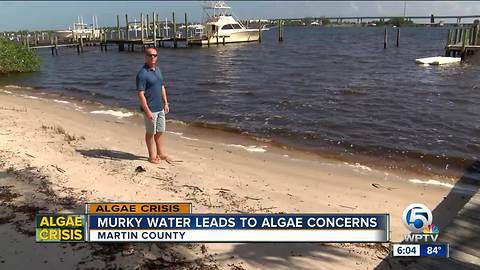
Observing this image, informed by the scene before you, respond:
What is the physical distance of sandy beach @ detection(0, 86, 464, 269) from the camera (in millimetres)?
4461

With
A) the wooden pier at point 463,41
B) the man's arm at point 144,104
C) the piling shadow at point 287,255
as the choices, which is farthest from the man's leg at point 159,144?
the wooden pier at point 463,41

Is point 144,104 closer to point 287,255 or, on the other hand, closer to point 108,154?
point 108,154

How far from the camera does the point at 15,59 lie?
28.7m

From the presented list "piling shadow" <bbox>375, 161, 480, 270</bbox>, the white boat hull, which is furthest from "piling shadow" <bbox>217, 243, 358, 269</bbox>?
the white boat hull

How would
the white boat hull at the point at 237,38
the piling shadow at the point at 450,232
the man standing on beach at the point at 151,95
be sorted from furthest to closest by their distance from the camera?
the white boat hull at the point at 237,38 → the man standing on beach at the point at 151,95 → the piling shadow at the point at 450,232

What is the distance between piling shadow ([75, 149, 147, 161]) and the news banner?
3.69 m

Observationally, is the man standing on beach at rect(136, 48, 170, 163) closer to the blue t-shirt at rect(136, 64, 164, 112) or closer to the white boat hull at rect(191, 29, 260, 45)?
the blue t-shirt at rect(136, 64, 164, 112)

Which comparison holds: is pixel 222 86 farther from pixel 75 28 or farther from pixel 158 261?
pixel 75 28

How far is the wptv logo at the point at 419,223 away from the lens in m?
4.29

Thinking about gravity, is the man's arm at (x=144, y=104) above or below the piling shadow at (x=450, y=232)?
above

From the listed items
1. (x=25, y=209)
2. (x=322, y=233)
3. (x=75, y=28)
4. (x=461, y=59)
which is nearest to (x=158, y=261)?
(x=322, y=233)

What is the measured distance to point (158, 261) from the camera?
14.3 ft

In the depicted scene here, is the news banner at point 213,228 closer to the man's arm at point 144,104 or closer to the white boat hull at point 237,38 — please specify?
the man's arm at point 144,104

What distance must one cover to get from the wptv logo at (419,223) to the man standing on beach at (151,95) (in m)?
4.30
